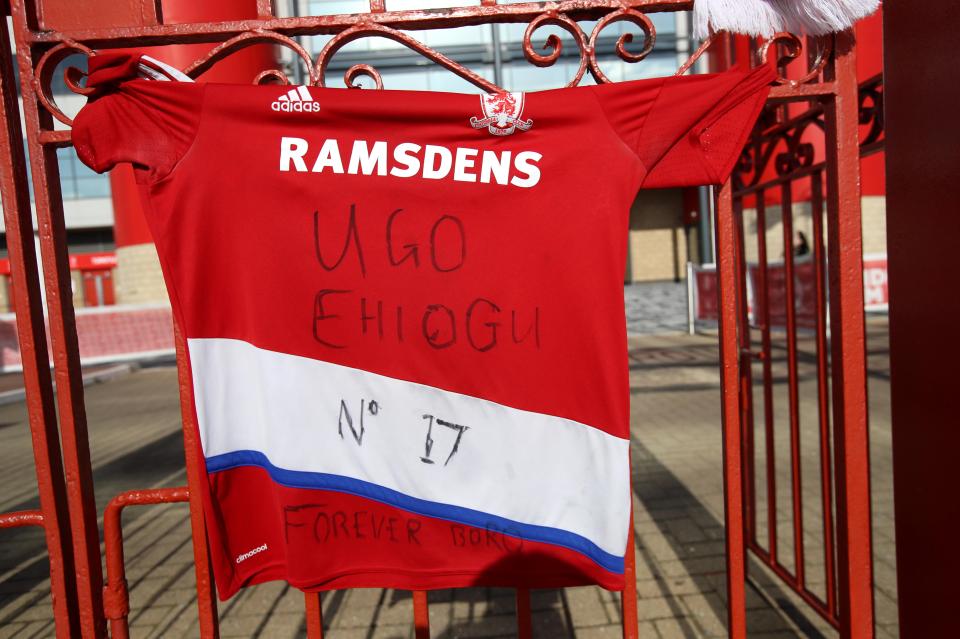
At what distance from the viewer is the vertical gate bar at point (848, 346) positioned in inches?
63.2

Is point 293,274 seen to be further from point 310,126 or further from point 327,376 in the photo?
point 310,126

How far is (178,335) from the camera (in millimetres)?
1645

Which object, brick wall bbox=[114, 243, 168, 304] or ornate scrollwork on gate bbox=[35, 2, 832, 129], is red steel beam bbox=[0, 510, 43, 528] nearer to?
ornate scrollwork on gate bbox=[35, 2, 832, 129]

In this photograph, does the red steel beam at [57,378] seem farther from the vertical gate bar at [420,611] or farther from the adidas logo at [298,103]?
the vertical gate bar at [420,611]

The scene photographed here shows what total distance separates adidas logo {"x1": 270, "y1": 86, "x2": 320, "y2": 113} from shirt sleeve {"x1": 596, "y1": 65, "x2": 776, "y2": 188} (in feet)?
2.49

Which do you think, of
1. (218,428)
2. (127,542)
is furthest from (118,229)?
(218,428)

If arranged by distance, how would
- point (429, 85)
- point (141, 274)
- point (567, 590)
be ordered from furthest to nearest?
point (429, 85), point (141, 274), point (567, 590)

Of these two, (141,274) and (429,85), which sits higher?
(429,85)

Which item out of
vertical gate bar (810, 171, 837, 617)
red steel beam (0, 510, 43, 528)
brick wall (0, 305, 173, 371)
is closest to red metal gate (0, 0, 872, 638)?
red steel beam (0, 510, 43, 528)

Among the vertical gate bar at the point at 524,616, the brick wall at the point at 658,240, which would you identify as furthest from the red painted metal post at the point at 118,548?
the brick wall at the point at 658,240

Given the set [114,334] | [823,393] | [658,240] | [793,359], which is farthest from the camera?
[658,240]

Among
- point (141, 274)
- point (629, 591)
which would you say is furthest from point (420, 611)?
point (141, 274)

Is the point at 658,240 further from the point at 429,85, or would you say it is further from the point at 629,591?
the point at 629,591

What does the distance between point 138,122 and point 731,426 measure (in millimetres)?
1808
